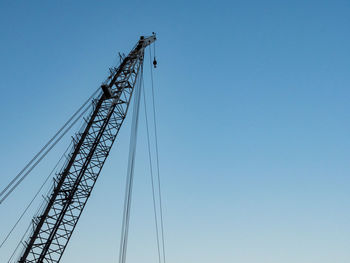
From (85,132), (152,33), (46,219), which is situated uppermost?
(152,33)

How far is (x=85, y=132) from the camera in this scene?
90.9 ft

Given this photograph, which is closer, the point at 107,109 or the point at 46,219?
the point at 46,219

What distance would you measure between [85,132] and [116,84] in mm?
5641

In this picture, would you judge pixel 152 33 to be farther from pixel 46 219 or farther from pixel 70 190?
pixel 46 219

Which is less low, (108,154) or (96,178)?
(108,154)

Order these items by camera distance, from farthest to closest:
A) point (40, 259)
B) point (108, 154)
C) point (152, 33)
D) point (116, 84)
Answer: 1. point (152, 33)
2. point (116, 84)
3. point (108, 154)
4. point (40, 259)

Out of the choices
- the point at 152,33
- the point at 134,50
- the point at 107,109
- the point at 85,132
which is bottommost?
the point at 85,132

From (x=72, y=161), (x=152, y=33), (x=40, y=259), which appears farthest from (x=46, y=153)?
(x=152, y=33)

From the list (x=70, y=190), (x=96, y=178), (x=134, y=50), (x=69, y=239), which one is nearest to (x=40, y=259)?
(x=69, y=239)

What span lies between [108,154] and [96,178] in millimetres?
2391

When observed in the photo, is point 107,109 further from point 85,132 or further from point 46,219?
point 46,219

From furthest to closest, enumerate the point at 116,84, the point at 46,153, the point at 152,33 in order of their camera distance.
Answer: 1. the point at 152,33
2. the point at 116,84
3. the point at 46,153

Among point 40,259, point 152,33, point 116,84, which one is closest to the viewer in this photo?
point 40,259

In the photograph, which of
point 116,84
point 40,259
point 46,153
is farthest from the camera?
point 116,84
